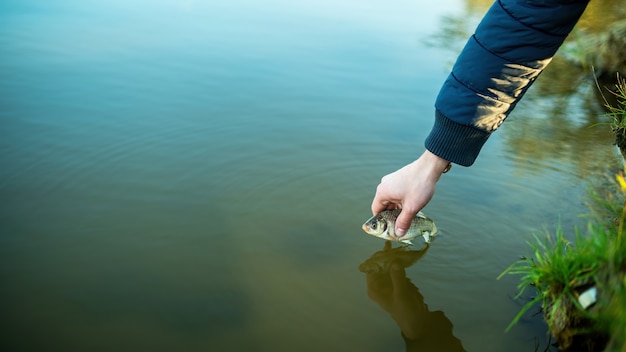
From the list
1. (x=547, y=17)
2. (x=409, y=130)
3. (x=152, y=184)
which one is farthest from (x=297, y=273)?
(x=409, y=130)

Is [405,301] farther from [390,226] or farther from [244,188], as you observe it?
[244,188]

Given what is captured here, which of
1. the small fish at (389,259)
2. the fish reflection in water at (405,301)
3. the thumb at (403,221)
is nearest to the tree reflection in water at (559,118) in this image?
the small fish at (389,259)

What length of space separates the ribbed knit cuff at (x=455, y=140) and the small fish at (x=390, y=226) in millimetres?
911

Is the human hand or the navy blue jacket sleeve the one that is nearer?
the navy blue jacket sleeve

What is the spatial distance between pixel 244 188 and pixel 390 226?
1.54m

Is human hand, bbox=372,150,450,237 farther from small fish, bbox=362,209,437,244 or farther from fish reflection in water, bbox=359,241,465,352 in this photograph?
fish reflection in water, bbox=359,241,465,352

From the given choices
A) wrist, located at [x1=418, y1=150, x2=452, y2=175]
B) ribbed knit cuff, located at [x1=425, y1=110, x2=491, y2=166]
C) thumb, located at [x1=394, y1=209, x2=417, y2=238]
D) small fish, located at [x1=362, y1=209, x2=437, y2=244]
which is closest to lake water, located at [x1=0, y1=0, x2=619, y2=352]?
small fish, located at [x1=362, y1=209, x2=437, y2=244]

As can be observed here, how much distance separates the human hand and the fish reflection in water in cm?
42

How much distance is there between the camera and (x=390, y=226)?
4.12 meters

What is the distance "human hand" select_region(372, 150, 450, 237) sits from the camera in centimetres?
346

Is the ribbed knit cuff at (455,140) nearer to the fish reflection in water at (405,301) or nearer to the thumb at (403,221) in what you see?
the thumb at (403,221)

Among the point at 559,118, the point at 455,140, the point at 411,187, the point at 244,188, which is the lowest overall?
the point at 559,118

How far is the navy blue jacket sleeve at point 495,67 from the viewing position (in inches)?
112

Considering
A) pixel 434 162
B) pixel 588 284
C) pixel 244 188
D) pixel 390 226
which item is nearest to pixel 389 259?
pixel 390 226
